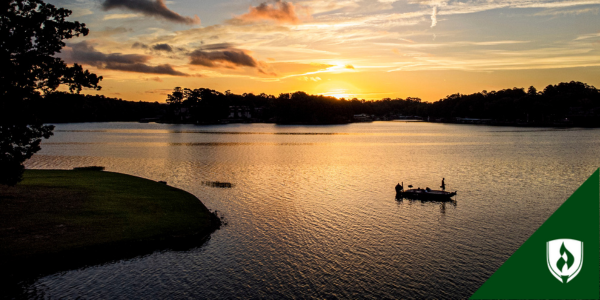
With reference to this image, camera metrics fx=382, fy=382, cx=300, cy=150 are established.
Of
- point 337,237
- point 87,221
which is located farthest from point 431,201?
point 87,221

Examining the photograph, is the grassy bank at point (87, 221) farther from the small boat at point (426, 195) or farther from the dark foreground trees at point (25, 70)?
the small boat at point (426, 195)

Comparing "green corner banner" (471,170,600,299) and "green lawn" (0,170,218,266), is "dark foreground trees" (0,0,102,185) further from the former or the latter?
"green corner banner" (471,170,600,299)

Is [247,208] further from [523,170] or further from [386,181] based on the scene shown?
[523,170]

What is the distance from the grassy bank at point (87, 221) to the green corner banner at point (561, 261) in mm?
22499

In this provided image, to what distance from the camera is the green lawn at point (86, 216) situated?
26.0m

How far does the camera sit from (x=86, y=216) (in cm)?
3150

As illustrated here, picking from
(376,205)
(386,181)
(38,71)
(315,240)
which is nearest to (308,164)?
(386,181)

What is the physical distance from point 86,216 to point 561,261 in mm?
32913

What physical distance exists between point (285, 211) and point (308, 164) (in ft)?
132

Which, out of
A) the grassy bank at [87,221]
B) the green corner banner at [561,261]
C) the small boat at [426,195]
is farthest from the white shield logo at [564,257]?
the small boat at [426,195]

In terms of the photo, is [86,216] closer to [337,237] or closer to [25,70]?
[25,70]

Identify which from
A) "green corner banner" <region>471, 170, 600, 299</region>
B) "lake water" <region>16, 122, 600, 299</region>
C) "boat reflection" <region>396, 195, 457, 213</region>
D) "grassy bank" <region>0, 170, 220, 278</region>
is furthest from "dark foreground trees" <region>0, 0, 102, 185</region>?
"boat reflection" <region>396, 195, 457, 213</region>

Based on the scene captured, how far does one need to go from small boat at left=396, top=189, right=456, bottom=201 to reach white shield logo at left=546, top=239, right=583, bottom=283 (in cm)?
2853

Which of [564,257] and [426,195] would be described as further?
[426,195]
